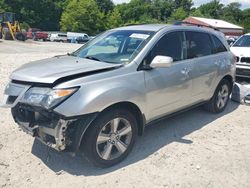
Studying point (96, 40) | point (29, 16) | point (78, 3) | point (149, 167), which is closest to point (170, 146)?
point (149, 167)

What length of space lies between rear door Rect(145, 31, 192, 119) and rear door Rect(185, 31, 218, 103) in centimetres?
19

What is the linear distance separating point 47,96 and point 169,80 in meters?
1.95

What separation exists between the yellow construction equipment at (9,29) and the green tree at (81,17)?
28.4m

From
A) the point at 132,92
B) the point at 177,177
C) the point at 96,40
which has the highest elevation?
the point at 96,40

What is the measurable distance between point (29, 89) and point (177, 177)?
2169mm

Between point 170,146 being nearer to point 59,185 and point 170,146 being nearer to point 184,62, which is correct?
point 184,62

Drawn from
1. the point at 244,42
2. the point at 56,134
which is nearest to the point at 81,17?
the point at 244,42

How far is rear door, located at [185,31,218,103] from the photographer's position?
17.1 feet

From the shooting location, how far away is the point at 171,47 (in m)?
4.80

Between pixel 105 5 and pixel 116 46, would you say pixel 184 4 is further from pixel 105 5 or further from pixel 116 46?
pixel 116 46

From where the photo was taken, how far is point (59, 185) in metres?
3.59

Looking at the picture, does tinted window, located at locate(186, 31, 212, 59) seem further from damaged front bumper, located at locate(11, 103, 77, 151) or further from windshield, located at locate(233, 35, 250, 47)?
windshield, located at locate(233, 35, 250, 47)

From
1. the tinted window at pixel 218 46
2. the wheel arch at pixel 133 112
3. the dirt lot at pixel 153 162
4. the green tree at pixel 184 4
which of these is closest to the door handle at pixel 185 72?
the dirt lot at pixel 153 162

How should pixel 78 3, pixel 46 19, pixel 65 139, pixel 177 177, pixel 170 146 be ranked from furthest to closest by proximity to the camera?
pixel 46 19
pixel 78 3
pixel 170 146
pixel 177 177
pixel 65 139
